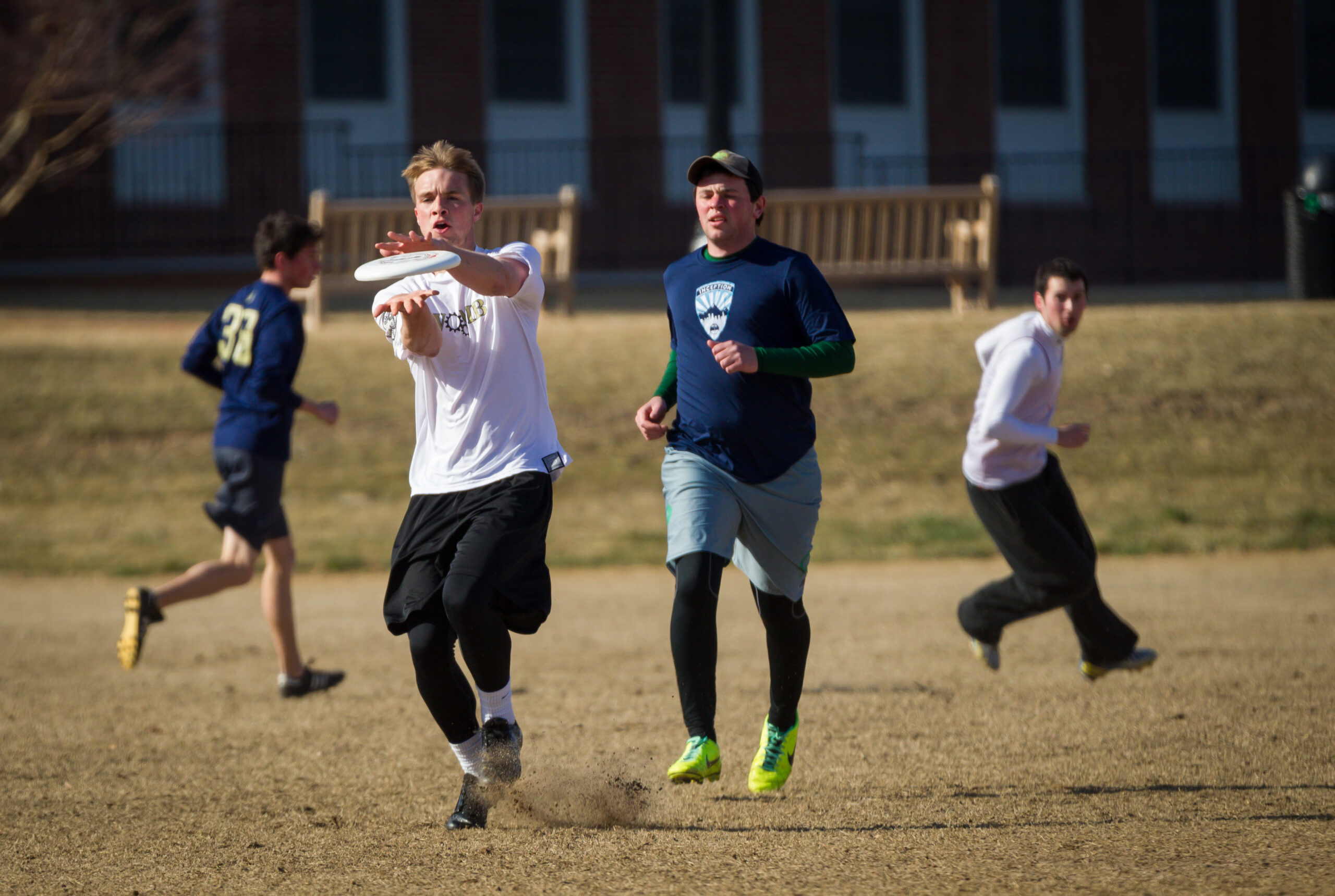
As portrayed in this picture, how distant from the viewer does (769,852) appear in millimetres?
3816

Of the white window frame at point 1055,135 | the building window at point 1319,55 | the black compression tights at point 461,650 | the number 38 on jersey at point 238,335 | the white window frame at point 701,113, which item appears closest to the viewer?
the black compression tights at point 461,650

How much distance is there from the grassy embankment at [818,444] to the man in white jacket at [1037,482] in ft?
13.5

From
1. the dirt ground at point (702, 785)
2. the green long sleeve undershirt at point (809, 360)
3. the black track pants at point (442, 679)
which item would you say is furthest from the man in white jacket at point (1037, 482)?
the black track pants at point (442, 679)

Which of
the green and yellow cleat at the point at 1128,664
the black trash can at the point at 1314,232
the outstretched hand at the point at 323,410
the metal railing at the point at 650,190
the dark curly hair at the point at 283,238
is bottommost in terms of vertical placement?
the green and yellow cleat at the point at 1128,664

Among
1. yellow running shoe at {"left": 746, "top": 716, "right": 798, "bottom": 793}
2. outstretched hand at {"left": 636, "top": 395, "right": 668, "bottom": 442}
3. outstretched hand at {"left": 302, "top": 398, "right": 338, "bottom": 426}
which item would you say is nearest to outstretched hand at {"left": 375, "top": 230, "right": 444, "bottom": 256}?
outstretched hand at {"left": 636, "top": 395, "right": 668, "bottom": 442}

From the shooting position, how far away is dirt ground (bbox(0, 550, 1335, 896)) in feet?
12.1

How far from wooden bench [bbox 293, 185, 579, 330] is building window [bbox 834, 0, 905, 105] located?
31.1ft

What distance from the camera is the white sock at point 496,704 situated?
4.16 meters

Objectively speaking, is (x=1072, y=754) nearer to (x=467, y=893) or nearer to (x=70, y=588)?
(x=467, y=893)

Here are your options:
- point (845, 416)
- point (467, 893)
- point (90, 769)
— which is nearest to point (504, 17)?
point (845, 416)

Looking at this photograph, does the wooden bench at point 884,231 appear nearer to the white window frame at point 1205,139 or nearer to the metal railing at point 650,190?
the metal railing at point 650,190

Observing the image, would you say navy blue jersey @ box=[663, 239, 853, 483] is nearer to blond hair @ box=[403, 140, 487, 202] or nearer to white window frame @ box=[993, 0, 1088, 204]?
blond hair @ box=[403, 140, 487, 202]

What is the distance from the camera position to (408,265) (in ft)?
11.6

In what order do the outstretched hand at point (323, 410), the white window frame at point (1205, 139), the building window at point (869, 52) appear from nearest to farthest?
the outstretched hand at point (323, 410), the building window at point (869, 52), the white window frame at point (1205, 139)
